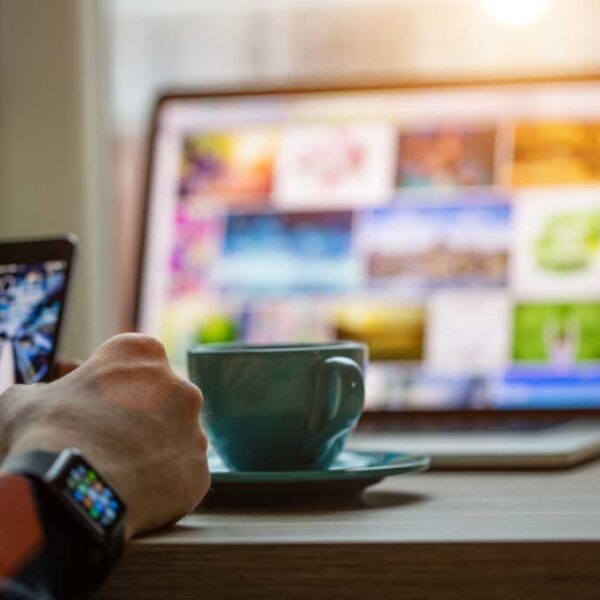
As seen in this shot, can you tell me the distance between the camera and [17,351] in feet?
2.44

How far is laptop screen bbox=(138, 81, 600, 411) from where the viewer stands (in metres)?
1.06

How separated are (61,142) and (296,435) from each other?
89 centimetres

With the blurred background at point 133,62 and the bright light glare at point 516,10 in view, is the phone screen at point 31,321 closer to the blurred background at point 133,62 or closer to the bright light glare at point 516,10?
the blurred background at point 133,62

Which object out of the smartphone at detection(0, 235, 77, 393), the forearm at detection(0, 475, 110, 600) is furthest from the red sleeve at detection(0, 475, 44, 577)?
the smartphone at detection(0, 235, 77, 393)

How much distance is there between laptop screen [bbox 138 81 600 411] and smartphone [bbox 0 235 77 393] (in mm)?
361

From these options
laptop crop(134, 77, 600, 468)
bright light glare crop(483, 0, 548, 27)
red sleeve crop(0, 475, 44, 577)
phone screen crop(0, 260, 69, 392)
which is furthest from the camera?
bright light glare crop(483, 0, 548, 27)

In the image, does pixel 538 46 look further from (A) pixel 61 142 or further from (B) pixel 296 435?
(B) pixel 296 435

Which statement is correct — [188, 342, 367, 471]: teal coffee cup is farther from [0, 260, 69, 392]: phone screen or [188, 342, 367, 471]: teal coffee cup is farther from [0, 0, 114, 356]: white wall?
[0, 0, 114, 356]: white wall

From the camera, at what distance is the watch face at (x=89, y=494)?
442 millimetres

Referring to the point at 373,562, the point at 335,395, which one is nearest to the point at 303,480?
the point at 335,395

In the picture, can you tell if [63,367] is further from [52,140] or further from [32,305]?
[52,140]

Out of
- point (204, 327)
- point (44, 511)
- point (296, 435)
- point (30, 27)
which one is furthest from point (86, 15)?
point (44, 511)

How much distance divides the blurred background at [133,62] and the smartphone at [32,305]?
2.14 ft

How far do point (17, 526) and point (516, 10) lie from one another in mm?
1174
